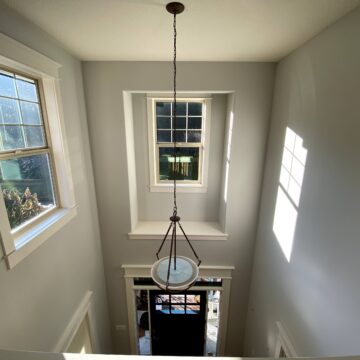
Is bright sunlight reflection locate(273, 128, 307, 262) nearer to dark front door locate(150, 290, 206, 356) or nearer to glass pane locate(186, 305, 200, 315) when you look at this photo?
dark front door locate(150, 290, 206, 356)

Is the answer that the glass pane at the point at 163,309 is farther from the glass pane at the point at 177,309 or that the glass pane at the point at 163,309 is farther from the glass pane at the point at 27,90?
the glass pane at the point at 27,90

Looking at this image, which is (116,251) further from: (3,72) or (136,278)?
(3,72)

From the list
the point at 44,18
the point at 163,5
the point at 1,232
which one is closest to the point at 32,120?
the point at 44,18

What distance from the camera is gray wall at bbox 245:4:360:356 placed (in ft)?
4.89

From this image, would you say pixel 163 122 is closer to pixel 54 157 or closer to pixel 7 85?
pixel 54 157

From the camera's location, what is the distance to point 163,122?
352 cm

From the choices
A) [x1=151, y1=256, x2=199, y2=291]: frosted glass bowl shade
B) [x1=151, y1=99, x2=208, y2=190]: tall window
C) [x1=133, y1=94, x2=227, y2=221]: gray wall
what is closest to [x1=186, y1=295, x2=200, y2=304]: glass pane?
[x1=133, y1=94, x2=227, y2=221]: gray wall

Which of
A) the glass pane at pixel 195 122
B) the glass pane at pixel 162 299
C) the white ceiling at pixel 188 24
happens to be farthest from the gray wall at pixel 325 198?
the glass pane at pixel 162 299

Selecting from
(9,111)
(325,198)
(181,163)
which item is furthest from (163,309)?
(9,111)

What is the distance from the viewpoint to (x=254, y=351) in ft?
11.1

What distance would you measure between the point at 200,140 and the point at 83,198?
1981 millimetres

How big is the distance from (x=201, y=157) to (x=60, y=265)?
248cm

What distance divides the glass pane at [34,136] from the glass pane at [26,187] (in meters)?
0.12

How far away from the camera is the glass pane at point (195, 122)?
11.4 feet
